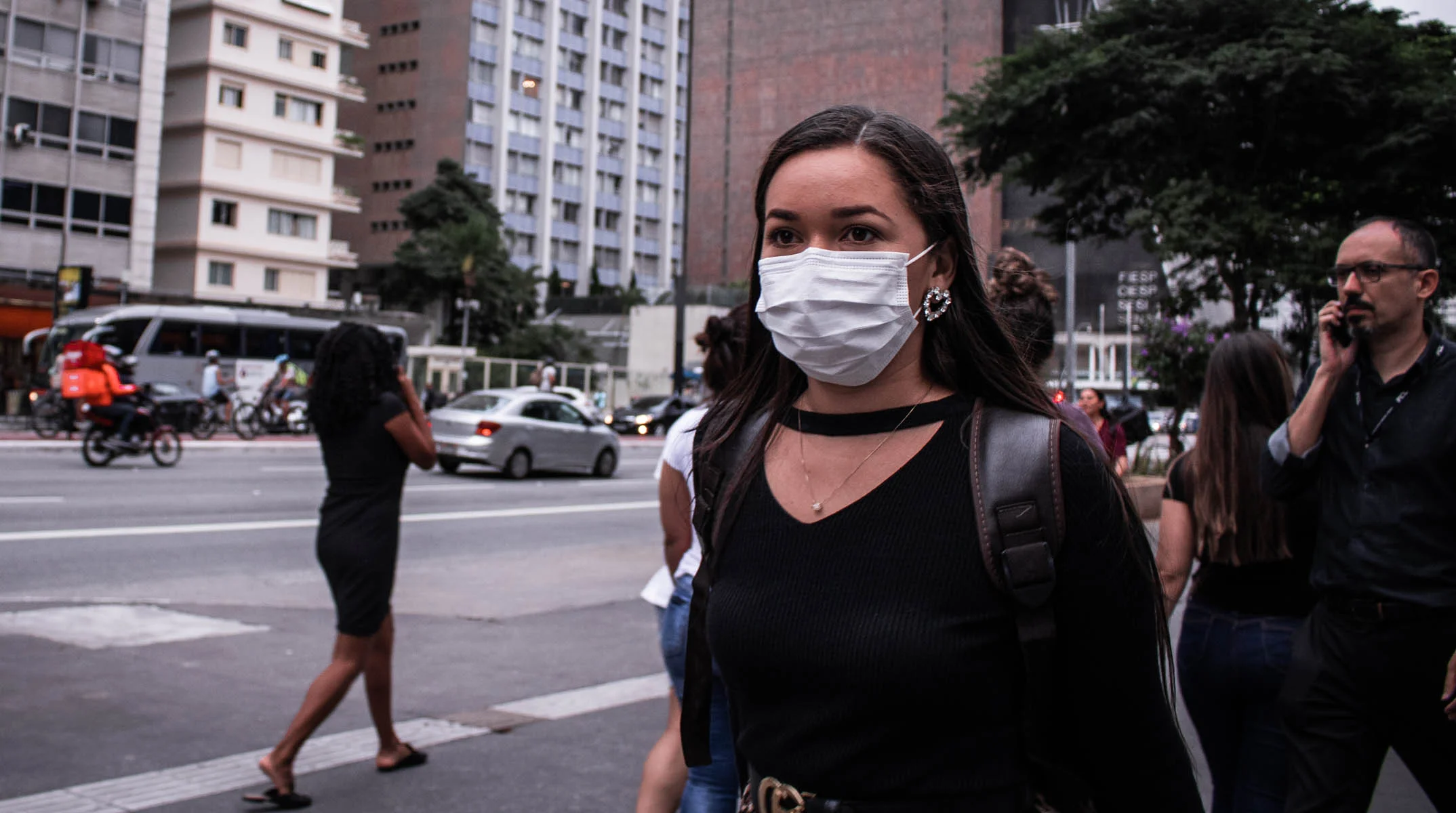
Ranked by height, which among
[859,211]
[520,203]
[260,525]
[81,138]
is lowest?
[260,525]

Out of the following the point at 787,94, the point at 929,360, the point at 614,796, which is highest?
the point at 787,94

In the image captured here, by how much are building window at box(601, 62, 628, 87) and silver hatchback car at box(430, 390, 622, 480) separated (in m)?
78.4

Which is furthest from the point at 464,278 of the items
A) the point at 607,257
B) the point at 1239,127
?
the point at 1239,127

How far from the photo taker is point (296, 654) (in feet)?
25.2

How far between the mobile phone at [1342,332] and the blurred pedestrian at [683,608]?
155 centimetres

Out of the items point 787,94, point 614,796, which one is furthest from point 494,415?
point 787,94

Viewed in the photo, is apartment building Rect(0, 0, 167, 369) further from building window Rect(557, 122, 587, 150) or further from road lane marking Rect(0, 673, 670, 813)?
building window Rect(557, 122, 587, 150)

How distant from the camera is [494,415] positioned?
21.6m

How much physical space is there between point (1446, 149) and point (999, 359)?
16398 millimetres

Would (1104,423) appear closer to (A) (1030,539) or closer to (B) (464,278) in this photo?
(A) (1030,539)

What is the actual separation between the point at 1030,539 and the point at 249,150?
6089 cm

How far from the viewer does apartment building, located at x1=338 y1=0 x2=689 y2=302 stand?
289ft

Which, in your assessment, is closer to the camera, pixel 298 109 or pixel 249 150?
pixel 249 150

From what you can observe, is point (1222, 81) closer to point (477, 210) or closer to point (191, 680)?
point (191, 680)
